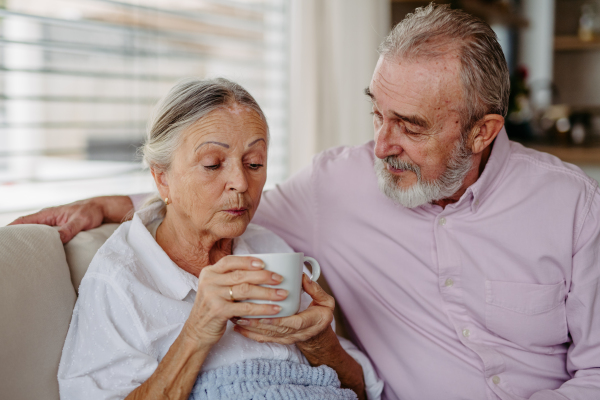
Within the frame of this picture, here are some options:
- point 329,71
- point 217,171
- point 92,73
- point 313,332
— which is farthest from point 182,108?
point 329,71

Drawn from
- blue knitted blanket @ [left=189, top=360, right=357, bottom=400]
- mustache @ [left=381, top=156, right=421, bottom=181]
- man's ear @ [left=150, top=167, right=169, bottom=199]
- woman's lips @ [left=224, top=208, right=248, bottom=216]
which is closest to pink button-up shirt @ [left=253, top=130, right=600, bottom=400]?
mustache @ [left=381, top=156, right=421, bottom=181]

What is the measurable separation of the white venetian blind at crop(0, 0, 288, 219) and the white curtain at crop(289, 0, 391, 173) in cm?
38

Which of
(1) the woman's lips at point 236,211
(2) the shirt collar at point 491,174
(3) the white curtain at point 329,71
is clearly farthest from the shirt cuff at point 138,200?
(3) the white curtain at point 329,71

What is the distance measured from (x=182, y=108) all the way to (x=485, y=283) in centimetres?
94

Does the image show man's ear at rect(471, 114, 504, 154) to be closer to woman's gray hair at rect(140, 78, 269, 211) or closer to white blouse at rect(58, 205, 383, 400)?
woman's gray hair at rect(140, 78, 269, 211)

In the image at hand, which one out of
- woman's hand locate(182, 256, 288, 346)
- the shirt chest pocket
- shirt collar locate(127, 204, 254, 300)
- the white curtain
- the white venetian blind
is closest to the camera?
woman's hand locate(182, 256, 288, 346)

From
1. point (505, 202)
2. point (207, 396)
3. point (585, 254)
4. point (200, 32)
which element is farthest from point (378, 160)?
point (200, 32)

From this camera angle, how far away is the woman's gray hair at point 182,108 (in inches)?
49.0

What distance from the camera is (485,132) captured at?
153 centimetres

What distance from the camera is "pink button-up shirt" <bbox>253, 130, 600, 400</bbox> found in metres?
1.46

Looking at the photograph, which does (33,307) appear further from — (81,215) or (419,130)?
(419,130)

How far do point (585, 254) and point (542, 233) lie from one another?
118mm

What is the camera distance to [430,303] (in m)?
1.54

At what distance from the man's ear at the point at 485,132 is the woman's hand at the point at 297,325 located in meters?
0.66
